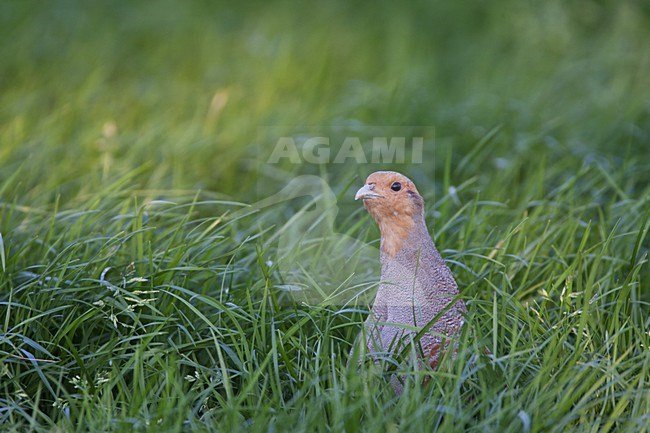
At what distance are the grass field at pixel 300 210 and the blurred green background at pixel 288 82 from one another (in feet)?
0.06

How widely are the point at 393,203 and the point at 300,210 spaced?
99 centimetres

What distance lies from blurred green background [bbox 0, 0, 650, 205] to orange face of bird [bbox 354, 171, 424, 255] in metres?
1.58

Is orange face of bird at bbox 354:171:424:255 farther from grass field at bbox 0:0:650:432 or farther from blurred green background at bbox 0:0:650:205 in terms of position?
A: blurred green background at bbox 0:0:650:205

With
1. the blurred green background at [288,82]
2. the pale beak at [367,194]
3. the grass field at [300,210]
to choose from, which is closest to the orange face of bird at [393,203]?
the pale beak at [367,194]

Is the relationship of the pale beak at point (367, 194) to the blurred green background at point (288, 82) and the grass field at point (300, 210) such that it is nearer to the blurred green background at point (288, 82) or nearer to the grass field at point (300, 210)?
the grass field at point (300, 210)

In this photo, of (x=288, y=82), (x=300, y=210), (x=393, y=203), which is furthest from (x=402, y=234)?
(x=288, y=82)

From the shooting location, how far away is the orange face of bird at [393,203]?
2.85 metres

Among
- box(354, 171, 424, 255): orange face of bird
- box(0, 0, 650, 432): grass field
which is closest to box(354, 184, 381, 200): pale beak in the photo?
box(354, 171, 424, 255): orange face of bird

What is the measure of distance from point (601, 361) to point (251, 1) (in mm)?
5475

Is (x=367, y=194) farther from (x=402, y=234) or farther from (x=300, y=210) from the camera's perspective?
(x=300, y=210)

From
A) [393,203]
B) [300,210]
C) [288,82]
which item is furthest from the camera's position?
[288,82]

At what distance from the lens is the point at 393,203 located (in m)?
2.85

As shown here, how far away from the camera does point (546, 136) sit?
488 cm

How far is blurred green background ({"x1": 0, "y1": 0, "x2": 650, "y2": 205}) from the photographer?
473 centimetres
